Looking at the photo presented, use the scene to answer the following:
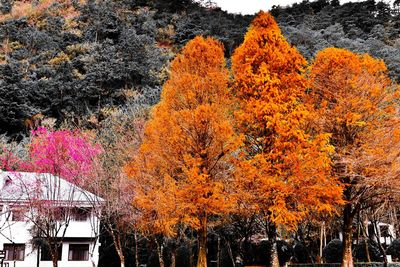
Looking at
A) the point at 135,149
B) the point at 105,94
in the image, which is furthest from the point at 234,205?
the point at 105,94

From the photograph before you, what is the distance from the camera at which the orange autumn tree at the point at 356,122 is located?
1550 centimetres

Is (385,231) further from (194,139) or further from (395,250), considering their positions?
(194,139)

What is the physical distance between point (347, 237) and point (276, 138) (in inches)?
215

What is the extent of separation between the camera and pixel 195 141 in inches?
626

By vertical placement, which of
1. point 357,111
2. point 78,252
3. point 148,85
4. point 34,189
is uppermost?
point 148,85

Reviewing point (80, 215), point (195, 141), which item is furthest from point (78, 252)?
point (195, 141)

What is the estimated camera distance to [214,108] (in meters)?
15.8

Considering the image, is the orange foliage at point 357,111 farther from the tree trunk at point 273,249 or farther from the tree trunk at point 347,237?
the tree trunk at point 273,249

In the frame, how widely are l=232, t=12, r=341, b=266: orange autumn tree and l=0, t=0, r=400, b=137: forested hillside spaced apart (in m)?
25.7

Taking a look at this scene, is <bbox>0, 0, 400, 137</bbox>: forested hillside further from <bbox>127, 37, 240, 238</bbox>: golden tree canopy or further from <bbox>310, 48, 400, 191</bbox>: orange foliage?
<bbox>310, 48, 400, 191</bbox>: orange foliage

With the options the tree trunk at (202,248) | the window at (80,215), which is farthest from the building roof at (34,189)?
the tree trunk at (202,248)

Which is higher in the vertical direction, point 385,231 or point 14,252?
point 385,231

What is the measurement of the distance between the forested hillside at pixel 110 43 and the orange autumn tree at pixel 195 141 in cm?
2342

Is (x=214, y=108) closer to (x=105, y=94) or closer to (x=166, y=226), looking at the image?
(x=166, y=226)
